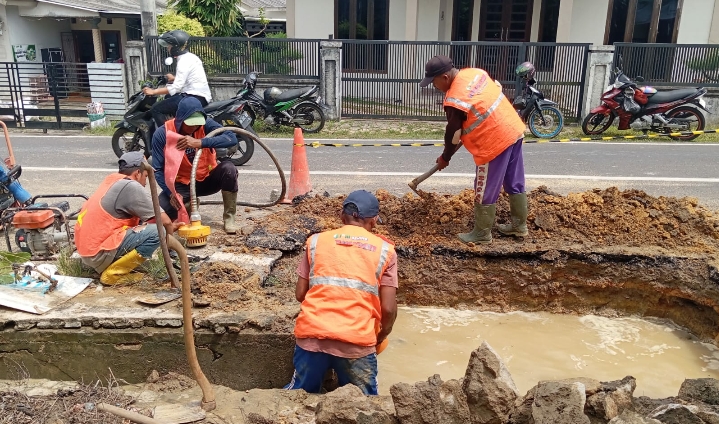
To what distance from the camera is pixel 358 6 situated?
17.1m

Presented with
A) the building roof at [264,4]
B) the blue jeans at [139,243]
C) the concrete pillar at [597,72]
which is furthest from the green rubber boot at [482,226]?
the building roof at [264,4]

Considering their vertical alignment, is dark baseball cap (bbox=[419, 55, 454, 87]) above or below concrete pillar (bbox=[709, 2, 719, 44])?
below

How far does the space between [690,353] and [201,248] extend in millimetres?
4059

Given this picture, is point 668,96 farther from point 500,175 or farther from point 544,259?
point 500,175

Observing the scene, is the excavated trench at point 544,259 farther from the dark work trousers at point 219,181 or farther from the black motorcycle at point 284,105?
the black motorcycle at point 284,105

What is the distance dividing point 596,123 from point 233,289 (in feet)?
32.3

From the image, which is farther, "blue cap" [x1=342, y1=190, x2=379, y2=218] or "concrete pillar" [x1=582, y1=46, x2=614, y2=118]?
"concrete pillar" [x1=582, y1=46, x2=614, y2=118]

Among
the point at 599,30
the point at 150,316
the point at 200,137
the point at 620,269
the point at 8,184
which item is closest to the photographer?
the point at 150,316

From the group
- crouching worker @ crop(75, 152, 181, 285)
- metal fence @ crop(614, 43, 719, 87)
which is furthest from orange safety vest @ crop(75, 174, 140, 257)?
metal fence @ crop(614, 43, 719, 87)

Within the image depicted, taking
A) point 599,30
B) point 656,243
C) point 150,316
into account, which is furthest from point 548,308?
point 599,30

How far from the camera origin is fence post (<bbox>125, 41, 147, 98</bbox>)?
43.5 ft

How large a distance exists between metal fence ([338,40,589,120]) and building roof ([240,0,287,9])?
987cm

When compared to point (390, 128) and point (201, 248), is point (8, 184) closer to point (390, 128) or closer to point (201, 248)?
point (201, 248)

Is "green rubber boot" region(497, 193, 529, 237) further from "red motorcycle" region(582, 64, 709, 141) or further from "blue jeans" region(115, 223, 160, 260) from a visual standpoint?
"red motorcycle" region(582, 64, 709, 141)
